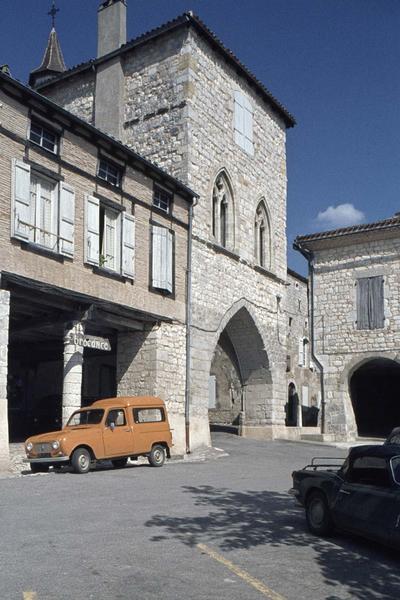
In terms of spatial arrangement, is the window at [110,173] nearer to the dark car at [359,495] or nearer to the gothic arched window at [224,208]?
the gothic arched window at [224,208]

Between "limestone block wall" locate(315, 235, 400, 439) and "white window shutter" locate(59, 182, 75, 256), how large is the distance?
14.7m

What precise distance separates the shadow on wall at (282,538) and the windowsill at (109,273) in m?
7.74

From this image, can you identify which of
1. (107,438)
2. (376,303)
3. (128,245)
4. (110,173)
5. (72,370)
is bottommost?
(107,438)

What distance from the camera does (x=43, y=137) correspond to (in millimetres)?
15852

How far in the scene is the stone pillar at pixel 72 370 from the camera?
16022mm

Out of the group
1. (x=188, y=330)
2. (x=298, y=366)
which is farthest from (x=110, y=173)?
(x=298, y=366)

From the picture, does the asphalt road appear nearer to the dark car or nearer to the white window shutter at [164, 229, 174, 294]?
the dark car

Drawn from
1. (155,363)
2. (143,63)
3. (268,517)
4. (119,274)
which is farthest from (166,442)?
(143,63)

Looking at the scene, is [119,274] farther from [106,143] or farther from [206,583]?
[206,583]

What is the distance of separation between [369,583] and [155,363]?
43.2 ft

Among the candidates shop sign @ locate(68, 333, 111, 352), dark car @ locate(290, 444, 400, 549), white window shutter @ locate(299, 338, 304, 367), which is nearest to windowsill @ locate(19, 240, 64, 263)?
shop sign @ locate(68, 333, 111, 352)

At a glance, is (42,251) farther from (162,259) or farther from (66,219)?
(162,259)

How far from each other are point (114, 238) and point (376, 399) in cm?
1812

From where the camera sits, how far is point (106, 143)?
17.4 m
